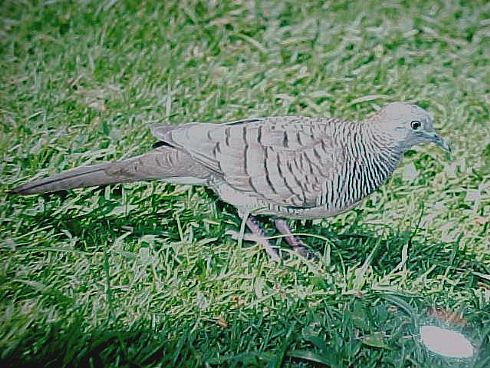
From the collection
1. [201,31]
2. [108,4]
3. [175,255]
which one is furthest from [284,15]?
[175,255]

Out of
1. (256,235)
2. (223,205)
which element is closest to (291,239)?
(256,235)

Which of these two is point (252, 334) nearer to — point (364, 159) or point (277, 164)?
point (277, 164)

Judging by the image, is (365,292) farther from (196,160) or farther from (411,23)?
(411,23)

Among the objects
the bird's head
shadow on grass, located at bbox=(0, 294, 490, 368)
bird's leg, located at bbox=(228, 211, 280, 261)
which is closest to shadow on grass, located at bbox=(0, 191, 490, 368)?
shadow on grass, located at bbox=(0, 294, 490, 368)

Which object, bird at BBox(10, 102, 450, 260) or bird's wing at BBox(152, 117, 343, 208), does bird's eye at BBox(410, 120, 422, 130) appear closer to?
bird at BBox(10, 102, 450, 260)

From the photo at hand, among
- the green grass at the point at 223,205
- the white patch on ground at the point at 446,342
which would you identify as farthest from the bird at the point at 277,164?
the white patch on ground at the point at 446,342

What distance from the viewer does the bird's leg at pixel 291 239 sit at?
2.52 meters

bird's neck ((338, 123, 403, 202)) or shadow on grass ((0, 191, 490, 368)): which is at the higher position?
bird's neck ((338, 123, 403, 202))

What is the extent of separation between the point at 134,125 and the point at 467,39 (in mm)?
1674

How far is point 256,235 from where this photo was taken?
99.6 inches

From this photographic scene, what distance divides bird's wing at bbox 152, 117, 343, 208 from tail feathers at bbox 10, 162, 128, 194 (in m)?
0.19

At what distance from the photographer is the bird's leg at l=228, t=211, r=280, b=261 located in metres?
2.46

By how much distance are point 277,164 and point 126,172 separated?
0.42m

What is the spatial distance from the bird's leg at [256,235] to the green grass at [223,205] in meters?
0.03
